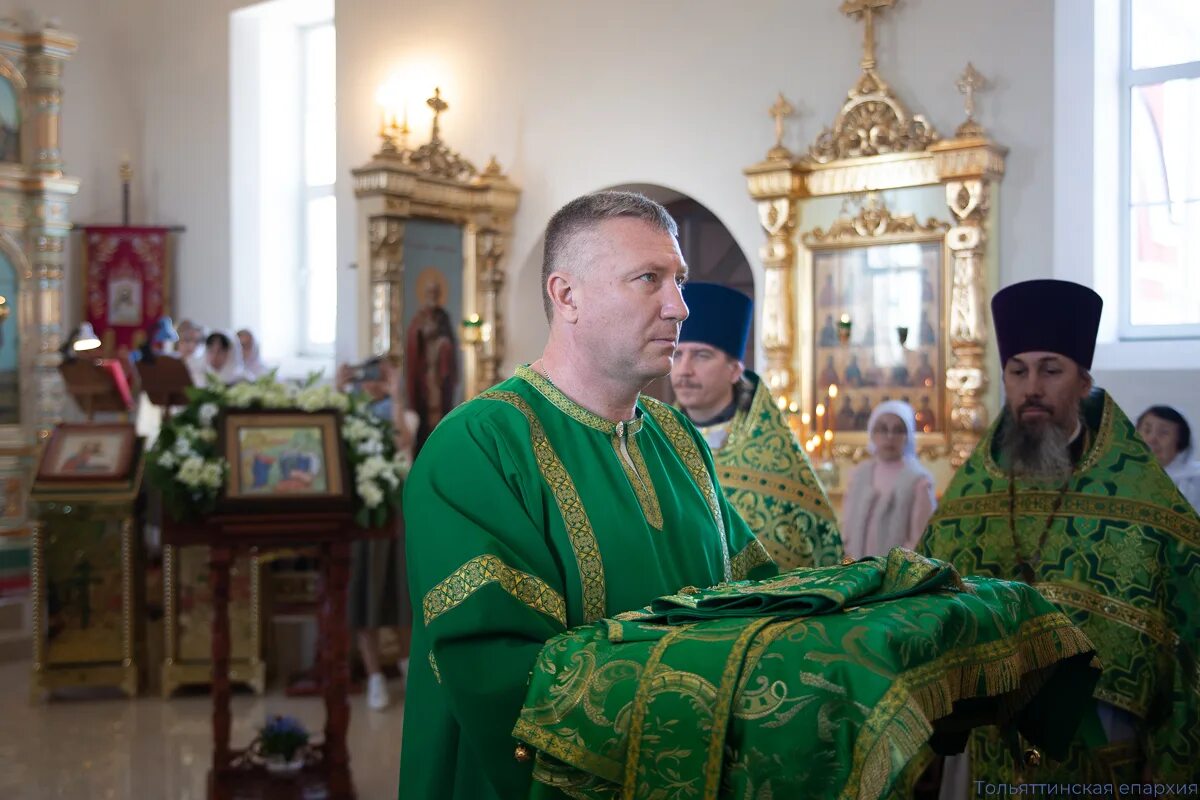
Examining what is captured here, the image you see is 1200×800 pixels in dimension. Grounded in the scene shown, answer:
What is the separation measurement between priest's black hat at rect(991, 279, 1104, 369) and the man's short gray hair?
2.00 m

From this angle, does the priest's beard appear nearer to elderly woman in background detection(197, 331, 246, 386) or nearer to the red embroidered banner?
elderly woman in background detection(197, 331, 246, 386)

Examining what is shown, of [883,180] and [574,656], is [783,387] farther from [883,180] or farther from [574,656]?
[574,656]

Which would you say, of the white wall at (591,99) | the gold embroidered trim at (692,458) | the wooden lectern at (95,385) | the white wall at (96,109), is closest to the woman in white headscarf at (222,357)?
the wooden lectern at (95,385)

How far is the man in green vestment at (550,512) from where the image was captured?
178cm

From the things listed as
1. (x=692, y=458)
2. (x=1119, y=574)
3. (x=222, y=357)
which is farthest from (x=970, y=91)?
(x=692, y=458)

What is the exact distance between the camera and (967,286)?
751 cm

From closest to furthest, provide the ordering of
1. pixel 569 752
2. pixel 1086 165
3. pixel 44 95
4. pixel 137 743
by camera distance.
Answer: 1. pixel 569 752
2. pixel 137 743
3. pixel 1086 165
4. pixel 44 95

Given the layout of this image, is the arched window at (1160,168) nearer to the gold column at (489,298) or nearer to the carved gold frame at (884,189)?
the carved gold frame at (884,189)

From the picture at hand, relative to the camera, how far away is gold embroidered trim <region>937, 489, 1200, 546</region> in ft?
A: 11.3

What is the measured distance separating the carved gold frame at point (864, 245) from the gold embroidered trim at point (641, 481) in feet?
19.0

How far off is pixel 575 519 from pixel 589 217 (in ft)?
1.58

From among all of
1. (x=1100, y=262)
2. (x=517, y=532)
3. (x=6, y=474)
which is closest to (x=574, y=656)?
(x=517, y=532)

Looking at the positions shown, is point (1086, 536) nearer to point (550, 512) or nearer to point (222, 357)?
point (550, 512)

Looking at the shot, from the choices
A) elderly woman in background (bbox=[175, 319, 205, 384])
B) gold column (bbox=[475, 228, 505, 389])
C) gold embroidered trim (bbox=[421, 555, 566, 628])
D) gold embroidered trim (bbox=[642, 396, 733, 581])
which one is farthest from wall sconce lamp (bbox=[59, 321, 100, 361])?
gold embroidered trim (bbox=[421, 555, 566, 628])
